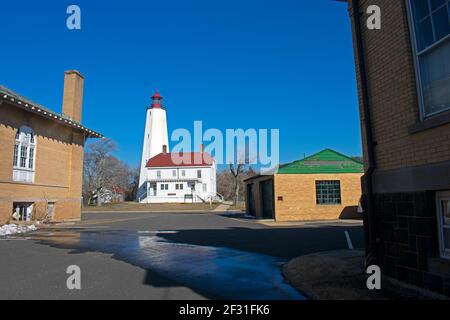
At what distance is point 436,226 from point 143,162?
6462 centimetres

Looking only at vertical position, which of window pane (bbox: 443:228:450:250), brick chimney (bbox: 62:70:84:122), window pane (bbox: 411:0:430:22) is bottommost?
window pane (bbox: 443:228:450:250)

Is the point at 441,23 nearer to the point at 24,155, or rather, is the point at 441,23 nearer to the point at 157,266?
the point at 157,266

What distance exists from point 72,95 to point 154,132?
41.3m

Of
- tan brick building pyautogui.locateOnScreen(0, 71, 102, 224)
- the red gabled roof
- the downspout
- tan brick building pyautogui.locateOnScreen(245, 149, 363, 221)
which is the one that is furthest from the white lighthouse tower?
the downspout

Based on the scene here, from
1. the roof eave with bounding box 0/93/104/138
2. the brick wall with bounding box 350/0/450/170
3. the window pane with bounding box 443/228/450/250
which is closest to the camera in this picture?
the window pane with bounding box 443/228/450/250

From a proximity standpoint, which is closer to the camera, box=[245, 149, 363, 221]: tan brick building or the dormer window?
the dormer window

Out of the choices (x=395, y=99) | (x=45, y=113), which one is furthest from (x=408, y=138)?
(x=45, y=113)

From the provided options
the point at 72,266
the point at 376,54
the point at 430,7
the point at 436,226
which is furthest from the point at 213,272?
the point at 430,7

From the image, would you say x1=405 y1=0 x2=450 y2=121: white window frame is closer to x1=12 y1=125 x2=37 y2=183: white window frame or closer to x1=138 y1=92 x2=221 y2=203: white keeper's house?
x1=12 y1=125 x2=37 y2=183: white window frame

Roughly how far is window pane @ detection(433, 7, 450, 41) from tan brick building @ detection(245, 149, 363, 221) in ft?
67.6

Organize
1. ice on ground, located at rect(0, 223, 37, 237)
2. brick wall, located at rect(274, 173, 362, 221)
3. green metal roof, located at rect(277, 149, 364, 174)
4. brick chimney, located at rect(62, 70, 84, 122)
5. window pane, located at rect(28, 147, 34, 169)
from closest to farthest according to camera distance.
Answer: ice on ground, located at rect(0, 223, 37, 237) < window pane, located at rect(28, 147, 34, 169) < brick wall, located at rect(274, 173, 362, 221) < green metal roof, located at rect(277, 149, 364, 174) < brick chimney, located at rect(62, 70, 84, 122)

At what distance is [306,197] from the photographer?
87.6ft

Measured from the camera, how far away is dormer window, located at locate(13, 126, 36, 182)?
2131 centimetres

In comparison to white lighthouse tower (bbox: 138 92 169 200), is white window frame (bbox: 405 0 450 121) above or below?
below
